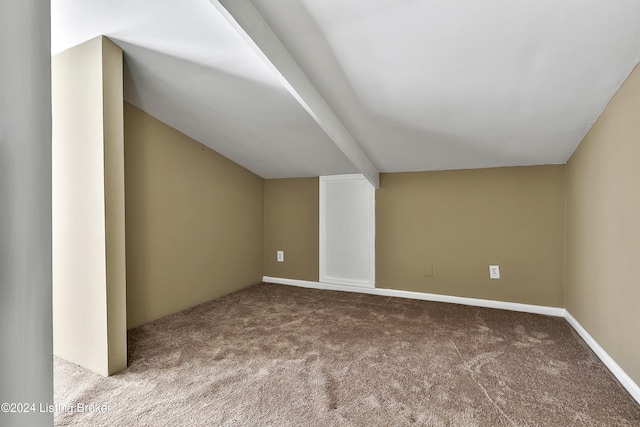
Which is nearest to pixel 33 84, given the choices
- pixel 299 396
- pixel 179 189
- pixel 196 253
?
pixel 299 396

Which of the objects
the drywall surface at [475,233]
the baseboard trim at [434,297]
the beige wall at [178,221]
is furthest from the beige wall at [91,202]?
the drywall surface at [475,233]

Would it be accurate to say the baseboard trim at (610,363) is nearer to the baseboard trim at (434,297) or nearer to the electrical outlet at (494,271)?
the baseboard trim at (434,297)

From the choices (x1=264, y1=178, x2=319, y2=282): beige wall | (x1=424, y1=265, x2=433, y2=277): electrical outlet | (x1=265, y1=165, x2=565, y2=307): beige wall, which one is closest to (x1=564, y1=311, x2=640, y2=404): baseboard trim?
(x1=265, y1=165, x2=565, y2=307): beige wall

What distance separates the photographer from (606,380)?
1512 millimetres

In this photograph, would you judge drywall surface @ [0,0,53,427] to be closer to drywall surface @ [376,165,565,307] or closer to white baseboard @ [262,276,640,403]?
white baseboard @ [262,276,640,403]

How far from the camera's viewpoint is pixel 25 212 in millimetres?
534

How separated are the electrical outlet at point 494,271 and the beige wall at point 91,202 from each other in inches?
120

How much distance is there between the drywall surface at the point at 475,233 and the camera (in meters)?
2.61

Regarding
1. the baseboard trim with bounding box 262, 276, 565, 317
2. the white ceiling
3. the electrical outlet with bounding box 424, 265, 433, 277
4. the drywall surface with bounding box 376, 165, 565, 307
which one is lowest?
the baseboard trim with bounding box 262, 276, 565, 317

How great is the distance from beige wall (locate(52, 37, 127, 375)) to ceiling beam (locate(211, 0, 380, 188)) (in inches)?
36.3

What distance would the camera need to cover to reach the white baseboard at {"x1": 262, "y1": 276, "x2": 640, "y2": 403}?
1.49 meters

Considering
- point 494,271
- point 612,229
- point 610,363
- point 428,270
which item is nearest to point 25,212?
point 612,229

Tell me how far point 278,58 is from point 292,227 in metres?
2.48

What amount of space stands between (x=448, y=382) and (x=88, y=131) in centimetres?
241
